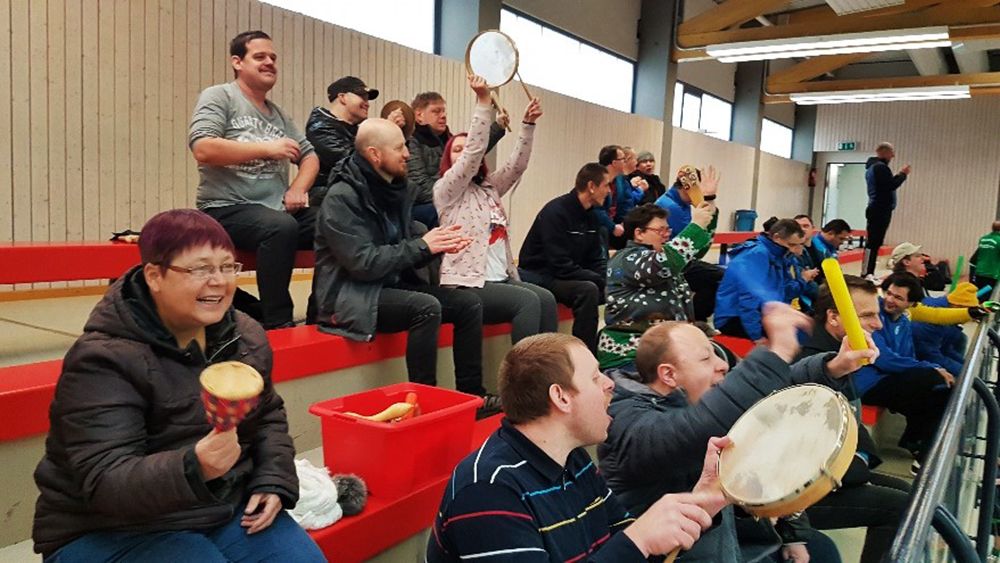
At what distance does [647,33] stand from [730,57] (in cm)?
160

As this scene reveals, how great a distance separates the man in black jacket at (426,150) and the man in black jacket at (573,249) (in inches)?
21.3

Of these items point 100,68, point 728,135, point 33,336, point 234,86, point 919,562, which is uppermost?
point 728,135

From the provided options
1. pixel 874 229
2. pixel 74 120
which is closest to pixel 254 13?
pixel 74 120

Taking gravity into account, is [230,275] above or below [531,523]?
above

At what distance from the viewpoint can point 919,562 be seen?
94cm

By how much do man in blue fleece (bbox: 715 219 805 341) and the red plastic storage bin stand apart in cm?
256

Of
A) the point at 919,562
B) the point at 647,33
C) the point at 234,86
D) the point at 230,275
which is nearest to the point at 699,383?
the point at 919,562

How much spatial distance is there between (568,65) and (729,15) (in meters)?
2.41

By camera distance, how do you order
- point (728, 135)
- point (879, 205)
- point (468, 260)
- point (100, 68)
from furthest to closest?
point (728, 135) < point (879, 205) < point (100, 68) < point (468, 260)

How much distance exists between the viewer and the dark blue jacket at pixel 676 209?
4.85 meters

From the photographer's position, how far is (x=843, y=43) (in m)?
8.84

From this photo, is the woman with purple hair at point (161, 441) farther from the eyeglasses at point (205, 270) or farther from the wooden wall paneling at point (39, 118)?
the wooden wall paneling at point (39, 118)

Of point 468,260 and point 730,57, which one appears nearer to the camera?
point 468,260

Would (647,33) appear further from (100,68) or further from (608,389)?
(608,389)
